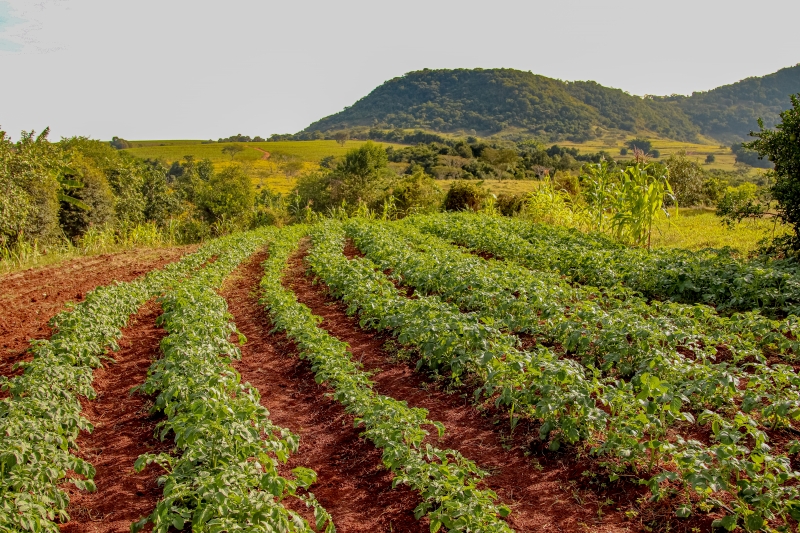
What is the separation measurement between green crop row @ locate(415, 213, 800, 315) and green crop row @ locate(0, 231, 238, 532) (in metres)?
6.79

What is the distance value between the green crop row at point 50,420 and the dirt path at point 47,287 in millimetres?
1175

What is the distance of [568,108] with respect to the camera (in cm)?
13200

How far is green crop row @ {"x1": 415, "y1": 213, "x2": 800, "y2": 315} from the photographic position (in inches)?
309

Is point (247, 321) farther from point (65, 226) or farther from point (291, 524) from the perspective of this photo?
point (65, 226)

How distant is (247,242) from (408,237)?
5.48 metres

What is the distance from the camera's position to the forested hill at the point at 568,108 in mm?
129750

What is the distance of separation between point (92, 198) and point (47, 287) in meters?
14.7

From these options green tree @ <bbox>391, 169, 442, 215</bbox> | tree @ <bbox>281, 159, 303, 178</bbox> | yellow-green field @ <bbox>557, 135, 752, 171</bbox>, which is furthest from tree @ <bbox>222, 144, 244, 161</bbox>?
green tree @ <bbox>391, 169, 442, 215</bbox>

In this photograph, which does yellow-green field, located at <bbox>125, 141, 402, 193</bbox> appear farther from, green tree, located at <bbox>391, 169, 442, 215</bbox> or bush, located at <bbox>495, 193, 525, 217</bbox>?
bush, located at <bbox>495, 193, 525, 217</bbox>

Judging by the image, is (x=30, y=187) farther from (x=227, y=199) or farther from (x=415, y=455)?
→ (x=415, y=455)

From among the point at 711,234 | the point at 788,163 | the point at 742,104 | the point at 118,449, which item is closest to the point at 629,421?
the point at 118,449

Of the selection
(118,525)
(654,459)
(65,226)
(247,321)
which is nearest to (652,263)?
(654,459)

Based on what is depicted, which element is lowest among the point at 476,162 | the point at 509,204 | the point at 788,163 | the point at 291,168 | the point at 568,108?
the point at 509,204

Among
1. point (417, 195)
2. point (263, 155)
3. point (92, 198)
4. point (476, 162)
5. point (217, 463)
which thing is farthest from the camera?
point (263, 155)
